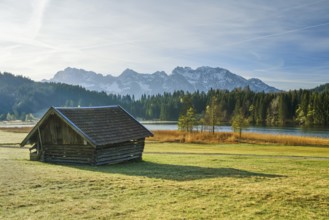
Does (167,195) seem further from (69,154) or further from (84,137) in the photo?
(69,154)

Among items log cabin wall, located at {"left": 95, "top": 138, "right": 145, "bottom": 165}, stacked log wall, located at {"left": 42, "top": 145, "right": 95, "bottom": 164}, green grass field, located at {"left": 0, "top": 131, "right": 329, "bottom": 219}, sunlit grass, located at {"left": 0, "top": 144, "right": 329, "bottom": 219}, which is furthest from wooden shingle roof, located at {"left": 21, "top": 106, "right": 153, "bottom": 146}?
green grass field, located at {"left": 0, "top": 131, "right": 329, "bottom": 219}

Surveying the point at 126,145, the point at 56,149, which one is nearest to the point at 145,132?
the point at 126,145

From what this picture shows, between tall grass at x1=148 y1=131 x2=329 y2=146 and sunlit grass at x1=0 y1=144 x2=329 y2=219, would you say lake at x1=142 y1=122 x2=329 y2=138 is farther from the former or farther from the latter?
sunlit grass at x1=0 y1=144 x2=329 y2=219

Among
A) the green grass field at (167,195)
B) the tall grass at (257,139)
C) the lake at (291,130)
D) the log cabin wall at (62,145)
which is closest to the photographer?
the green grass field at (167,195)

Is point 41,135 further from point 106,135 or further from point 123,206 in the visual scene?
point 123,206

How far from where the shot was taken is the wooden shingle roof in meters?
30.4

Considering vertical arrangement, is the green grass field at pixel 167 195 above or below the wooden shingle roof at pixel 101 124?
below

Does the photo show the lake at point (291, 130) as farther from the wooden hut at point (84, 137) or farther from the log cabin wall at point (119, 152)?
the wooden hut at point (84, 137)

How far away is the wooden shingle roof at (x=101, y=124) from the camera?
3038 centimetres

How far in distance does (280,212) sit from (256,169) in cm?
1285

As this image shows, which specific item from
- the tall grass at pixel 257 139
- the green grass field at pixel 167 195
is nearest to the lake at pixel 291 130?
the tall grass at pixel 257 139

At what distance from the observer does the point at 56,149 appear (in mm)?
32250

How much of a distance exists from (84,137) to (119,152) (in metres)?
4.22

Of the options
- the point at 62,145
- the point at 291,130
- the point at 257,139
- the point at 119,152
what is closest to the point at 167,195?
the point at 119,152
